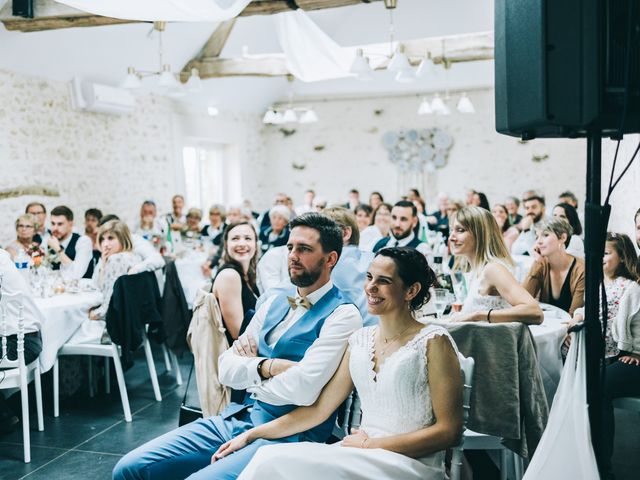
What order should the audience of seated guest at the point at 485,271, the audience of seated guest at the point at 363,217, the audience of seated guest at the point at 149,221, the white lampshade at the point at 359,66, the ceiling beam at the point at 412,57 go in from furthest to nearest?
the ceiling beam at the point at 412,57 < the audience of seated guest at the point at 149,221 < the audience of seated guest at the point at 363,217 < the white lampshade at the point at 359,66 < the audience of seated guest at the point at 485,271

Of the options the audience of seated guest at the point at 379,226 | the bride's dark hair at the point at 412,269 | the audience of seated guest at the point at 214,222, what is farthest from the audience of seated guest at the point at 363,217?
the bride's dark hair at the point at 412,269

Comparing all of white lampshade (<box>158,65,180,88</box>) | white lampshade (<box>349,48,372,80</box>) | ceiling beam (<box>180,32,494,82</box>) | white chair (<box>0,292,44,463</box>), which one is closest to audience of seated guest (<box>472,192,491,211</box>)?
white lampshade (<box>349,48,372,80</box>)

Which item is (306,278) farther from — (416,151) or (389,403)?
(416,151)

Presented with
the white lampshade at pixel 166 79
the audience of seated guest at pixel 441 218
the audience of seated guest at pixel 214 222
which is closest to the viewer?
the white lampshade at pixel 166 79

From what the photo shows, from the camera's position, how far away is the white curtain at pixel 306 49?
5.70 m

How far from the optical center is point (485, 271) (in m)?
3.06

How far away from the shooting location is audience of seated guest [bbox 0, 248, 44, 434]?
3.49 metres

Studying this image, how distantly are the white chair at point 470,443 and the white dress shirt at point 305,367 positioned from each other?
1.28 ft

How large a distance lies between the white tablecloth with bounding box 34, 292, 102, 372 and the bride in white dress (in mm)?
2219

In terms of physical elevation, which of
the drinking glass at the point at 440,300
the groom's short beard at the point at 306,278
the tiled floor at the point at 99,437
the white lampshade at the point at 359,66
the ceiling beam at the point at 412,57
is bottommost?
the tiled floor at the point at 99,437

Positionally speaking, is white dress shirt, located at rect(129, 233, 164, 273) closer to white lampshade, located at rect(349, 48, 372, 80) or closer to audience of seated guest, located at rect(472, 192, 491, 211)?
white lampshade, located at rect(349, 48, 372, 80)

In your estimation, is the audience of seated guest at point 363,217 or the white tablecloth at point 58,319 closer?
the white tablecloth at point 58,319

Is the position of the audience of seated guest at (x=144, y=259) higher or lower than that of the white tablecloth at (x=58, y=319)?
higher

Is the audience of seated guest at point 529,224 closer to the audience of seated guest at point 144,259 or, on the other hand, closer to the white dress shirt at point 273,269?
the white dress shirt at point 273,269
